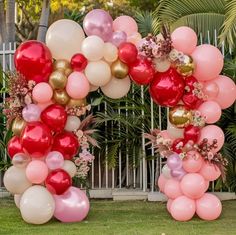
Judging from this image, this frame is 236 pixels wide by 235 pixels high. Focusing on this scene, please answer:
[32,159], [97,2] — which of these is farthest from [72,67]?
[97,2]

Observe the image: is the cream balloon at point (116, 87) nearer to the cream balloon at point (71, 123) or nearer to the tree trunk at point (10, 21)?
the cream balloon at point (71, 123)

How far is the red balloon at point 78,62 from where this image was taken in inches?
262

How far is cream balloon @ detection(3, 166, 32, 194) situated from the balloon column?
5.53ft

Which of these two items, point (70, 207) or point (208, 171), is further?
point (208, 171)

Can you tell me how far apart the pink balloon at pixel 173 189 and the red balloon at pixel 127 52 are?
5.01 ft

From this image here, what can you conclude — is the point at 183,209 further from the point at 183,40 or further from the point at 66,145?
the point at 183,40

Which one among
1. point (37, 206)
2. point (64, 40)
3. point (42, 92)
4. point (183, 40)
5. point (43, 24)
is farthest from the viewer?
point (43, 24)

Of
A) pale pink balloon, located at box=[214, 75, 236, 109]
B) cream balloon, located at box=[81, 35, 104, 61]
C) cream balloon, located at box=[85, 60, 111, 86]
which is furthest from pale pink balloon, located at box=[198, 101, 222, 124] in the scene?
cream balloon, located at box=[81, 35, 104, 61]

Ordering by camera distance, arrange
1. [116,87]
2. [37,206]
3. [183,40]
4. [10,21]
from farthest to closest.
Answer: [10,21], [116,87], [183,40], [37,206]

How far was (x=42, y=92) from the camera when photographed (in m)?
6.55

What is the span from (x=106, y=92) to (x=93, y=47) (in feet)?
2.09

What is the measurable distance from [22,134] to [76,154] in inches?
34.7

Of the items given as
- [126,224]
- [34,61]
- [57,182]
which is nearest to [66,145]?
[57,182]

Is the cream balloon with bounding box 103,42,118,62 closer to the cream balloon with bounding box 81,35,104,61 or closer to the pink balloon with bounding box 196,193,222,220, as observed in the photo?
the cream balloon with bounding box 81,35,104,61
